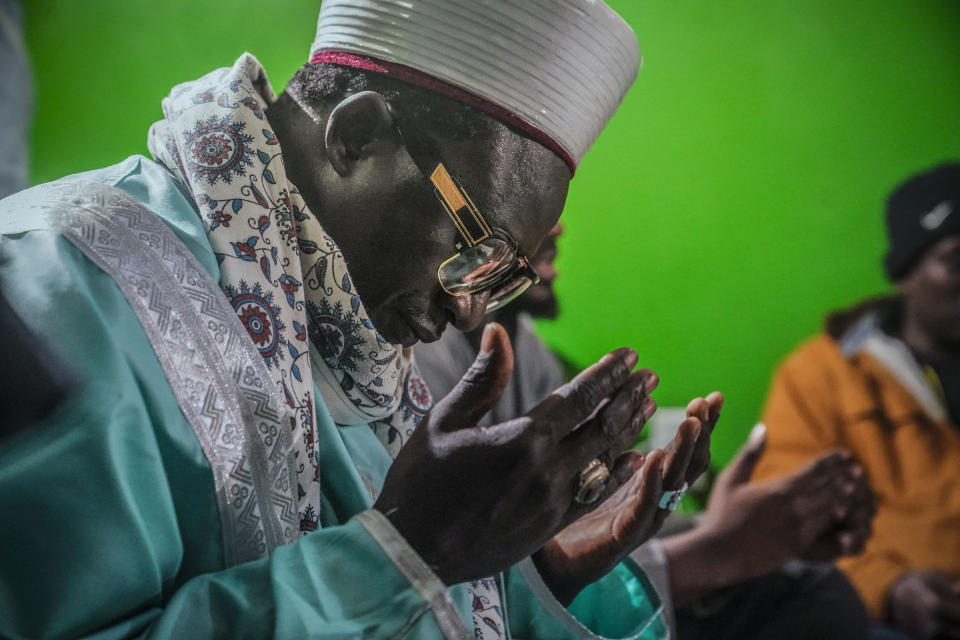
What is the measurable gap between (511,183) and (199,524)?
54 centimetres

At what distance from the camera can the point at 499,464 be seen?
91 centimetres

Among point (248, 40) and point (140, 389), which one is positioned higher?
point (248, 40)

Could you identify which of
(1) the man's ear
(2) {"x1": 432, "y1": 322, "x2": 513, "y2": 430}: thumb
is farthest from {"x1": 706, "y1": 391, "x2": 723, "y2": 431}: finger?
(1) the man's ear

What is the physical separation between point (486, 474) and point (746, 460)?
3.39ft

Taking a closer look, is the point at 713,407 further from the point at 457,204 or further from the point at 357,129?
the point at 357,129

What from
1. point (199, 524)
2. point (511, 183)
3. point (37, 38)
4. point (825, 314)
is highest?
point (37, 38)

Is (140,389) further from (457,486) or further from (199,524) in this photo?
(457,486)

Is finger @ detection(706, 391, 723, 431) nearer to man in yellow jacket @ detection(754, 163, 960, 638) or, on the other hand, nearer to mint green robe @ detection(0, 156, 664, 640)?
mint green robe @ detection(0, 156, 664, 640)

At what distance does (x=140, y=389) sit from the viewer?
93 centimetres

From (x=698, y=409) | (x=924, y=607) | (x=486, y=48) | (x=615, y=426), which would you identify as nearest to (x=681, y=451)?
(x=698, y=409)

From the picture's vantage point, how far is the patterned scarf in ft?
3.49

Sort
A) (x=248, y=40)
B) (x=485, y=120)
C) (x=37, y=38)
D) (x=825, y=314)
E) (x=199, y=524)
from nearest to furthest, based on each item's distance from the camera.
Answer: (x=199, y=524), (x=485, y=120), (x=248, y=40), (x=37, y=38), (x=825, y=314)

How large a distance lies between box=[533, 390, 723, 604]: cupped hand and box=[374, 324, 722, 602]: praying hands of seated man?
18 cm

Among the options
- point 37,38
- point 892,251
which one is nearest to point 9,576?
point 37,38
